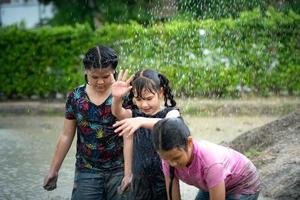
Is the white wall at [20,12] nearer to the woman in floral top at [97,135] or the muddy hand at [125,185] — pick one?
the woman in floral top at [97,135]

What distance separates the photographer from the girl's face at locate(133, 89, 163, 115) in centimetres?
364

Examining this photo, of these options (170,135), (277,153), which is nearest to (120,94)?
(170,135)

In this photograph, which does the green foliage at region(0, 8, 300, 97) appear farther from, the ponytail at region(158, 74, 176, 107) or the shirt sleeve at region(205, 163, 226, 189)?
the shirt sleeve at region(205, 163, 226, 189)

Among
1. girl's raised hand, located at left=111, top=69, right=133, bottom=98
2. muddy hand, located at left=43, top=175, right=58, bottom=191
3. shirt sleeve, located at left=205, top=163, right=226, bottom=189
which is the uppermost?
girl's raised hand, located at left=111, top=69, right=133, bottom=98

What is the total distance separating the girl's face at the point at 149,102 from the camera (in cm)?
364

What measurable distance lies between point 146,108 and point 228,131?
6.01m

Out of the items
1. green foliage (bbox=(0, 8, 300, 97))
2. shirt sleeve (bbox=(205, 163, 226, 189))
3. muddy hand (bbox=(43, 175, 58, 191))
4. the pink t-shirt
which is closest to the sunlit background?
green foliage (bbox=(0, 8, 300, 97))

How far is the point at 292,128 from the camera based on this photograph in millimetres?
6934

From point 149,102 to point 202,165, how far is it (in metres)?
0.59

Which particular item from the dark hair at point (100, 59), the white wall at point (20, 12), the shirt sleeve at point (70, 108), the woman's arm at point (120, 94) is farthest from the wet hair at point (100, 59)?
the white wall at point (20, 12)

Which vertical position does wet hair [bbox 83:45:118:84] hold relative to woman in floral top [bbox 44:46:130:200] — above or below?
above

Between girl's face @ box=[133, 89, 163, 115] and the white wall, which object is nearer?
girl's face @ box=[133, 89, 163, 115]

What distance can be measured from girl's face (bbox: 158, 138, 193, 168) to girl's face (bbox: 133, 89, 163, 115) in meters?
0.54

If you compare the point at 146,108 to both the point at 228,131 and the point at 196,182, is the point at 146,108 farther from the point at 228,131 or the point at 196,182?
the point at 228,131
